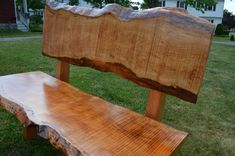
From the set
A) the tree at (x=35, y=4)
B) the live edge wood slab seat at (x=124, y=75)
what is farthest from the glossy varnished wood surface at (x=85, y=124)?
the tree at (x=35, y=4)

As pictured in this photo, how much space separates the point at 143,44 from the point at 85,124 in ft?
2.26

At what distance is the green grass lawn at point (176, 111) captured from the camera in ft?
8.99

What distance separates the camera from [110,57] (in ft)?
7.18

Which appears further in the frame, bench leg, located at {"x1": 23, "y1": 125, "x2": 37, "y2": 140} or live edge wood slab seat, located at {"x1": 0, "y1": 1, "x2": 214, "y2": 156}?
bench leg, located at {"x1": 23, "y1": 125, "x2": 37, "y2": 140}

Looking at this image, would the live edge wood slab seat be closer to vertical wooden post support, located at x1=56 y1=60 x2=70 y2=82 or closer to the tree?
vertical wooden post support, located at x1=56 y1=60 x2=70 y2=82

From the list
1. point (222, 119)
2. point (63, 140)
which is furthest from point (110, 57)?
point (222, 119)

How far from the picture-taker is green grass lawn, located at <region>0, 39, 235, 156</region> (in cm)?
274

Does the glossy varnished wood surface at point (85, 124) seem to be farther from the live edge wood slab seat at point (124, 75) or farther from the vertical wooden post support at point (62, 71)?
the vertical wooden post support at point (62, 71)

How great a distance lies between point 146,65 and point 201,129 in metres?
1.72

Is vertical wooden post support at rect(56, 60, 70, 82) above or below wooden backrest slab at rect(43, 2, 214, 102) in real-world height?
below

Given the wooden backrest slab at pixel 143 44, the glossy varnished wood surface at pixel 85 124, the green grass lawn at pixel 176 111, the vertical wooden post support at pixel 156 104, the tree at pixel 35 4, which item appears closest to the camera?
the glossy varnished wood surface at pixel 85 124

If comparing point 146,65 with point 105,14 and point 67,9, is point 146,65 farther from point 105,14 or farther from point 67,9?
point 67,9

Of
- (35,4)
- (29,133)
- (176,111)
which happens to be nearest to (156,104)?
(29,133)

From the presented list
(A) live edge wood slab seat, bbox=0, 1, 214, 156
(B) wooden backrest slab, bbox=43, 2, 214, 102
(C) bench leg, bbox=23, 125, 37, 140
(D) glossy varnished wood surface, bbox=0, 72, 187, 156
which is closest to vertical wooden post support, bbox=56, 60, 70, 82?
(B) wooden backrest slab, bbox=43, 2, 214, 102
